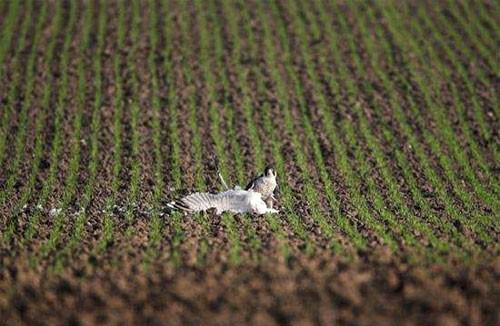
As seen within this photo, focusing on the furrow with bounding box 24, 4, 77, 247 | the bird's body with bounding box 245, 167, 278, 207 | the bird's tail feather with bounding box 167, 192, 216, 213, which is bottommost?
the furrow with bounding box 24, 4, 77, 247

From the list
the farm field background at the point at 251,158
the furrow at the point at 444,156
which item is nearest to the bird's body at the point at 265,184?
the farm field background at the point at 251,158

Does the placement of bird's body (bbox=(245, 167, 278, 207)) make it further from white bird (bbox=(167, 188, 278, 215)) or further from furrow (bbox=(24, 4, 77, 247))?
furrow (bbox=(24, 4, 77, 247))

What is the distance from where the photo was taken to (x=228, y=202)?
12.6m

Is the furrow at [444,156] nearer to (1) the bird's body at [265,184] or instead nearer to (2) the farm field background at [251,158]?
(2) the farm field background at [251,158]

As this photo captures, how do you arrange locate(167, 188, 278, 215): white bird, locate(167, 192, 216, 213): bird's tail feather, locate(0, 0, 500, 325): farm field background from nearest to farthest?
1. locate(0, 0, 500, 325): farm field background
2. locate(167, 188, 278, 215): white bird
3. locate(167, 192, 216, 213): bird's tail feather

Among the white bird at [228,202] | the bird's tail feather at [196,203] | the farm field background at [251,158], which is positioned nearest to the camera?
the farm field background at [251,158]

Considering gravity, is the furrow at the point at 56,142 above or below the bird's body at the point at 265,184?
below

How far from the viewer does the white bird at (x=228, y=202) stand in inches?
493

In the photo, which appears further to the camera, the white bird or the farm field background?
the white bird

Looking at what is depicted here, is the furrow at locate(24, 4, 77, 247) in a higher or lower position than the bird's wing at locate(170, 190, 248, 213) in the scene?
lower

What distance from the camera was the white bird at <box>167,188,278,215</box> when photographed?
12531mm

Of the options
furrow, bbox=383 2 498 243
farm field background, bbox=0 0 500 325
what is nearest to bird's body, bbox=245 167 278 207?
farm field background, bbox=0 0 500 325

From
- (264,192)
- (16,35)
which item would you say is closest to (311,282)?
(264,192)

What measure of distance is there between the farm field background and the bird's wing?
293 mm
